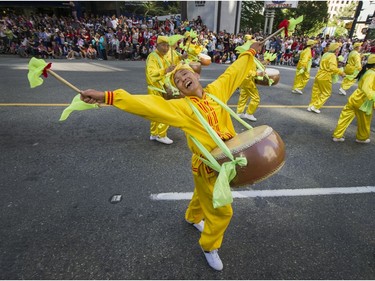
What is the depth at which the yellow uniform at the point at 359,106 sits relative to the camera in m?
4.39

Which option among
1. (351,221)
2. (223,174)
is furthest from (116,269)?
(351,221)

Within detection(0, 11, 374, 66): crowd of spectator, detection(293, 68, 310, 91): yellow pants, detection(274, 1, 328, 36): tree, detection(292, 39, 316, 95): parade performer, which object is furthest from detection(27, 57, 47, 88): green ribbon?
detection(274, 1, 328, 36): tree

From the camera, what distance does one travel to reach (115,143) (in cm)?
487

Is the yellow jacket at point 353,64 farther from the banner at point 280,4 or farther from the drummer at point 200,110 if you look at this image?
the banner at point 280,4

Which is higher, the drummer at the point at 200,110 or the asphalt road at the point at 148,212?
the drummer at the point at 200,110

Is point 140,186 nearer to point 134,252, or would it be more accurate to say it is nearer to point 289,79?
point 134,252

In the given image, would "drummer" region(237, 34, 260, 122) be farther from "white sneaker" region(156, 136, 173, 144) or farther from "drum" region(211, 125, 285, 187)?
"drum" region(211, 125, 285, 187)

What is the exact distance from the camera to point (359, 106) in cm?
485

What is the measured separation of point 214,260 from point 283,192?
5.25 ft

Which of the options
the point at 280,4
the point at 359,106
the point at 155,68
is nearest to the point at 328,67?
the point at 359,106

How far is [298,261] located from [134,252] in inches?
64.1

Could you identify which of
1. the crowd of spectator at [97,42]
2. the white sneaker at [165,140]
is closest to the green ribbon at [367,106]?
the white sneaker at [165,140]

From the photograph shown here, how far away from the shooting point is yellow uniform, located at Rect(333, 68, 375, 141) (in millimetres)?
4393

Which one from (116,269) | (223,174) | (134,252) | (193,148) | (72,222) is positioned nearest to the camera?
(223,174)
